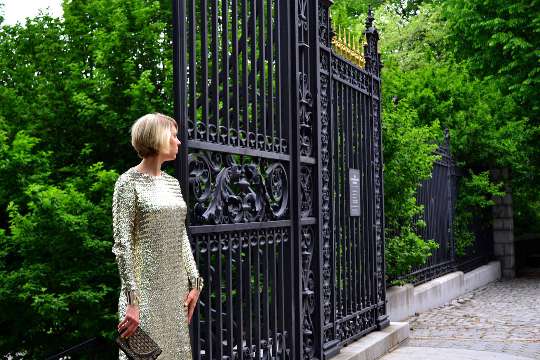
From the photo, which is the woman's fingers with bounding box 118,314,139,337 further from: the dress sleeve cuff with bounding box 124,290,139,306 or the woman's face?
the woman's face

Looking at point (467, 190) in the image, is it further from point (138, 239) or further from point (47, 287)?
point (138, 239)

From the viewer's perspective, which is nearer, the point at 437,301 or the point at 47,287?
the point at 47,287

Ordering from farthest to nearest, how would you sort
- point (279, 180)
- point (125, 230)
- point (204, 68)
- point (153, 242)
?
point (279, 180) → point (204, 68) → point (153, 242) → point (125, 230)

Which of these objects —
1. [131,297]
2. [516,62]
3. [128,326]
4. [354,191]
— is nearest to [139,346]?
[128,326]

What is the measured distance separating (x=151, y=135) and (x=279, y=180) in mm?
2375

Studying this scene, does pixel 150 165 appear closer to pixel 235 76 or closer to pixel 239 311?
pixel 235 76

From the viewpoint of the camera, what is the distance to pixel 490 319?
11.8 m

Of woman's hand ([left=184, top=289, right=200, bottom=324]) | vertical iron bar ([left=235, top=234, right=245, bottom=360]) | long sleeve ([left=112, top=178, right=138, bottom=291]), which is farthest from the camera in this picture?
vertical iron bar ([left=235, top=234, right=245, bottom=360])

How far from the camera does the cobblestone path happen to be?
952 cm

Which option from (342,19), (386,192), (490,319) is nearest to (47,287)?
(386,192)

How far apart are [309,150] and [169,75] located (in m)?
2.18

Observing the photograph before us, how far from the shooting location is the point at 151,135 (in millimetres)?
4109

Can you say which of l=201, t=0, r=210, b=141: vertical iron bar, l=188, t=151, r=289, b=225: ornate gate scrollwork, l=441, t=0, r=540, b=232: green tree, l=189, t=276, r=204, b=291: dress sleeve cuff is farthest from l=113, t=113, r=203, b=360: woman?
l=441, t=0, r=540, b=232: green tree

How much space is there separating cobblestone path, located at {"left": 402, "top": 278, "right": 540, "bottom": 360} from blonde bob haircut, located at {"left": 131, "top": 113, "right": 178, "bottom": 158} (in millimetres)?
6032
